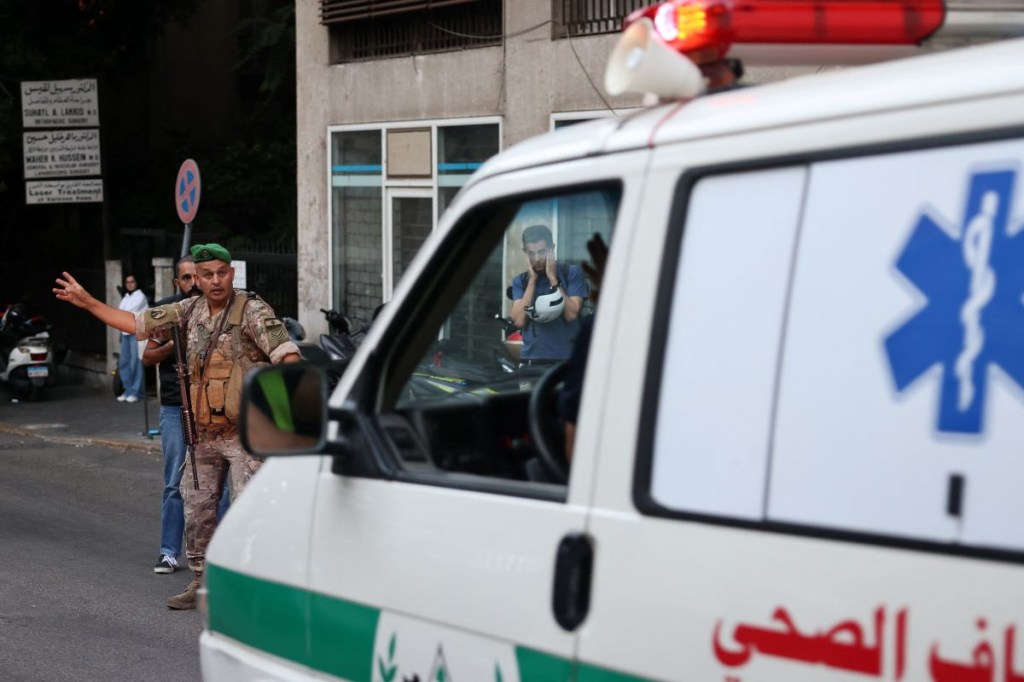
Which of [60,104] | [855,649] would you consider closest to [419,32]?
[60,104]

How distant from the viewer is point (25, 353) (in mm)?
19812

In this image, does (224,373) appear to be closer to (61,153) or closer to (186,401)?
(186,401)

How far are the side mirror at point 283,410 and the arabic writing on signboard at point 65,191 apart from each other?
19.0 meters

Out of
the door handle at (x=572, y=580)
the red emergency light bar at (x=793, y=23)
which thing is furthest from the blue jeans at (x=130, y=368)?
the door handle at (x=572, y=580)

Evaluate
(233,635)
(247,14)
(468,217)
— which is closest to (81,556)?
(233,635)

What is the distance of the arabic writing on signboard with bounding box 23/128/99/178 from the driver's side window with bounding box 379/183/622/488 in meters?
18.4

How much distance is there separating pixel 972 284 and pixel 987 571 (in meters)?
0.40

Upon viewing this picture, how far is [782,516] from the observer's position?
224 centimetres

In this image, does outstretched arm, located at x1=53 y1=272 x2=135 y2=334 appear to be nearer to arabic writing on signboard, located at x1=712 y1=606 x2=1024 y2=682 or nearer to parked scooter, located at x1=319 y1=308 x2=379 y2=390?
parked scooter, located at x1=319 y1=308 x2=379 y2=390

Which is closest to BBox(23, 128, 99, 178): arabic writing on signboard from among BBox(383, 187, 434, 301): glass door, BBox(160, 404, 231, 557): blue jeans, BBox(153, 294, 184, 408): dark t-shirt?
BBox(383, 187, 434, 301): glass door

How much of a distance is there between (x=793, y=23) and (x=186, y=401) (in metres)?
5.38

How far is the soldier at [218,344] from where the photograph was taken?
285 inches

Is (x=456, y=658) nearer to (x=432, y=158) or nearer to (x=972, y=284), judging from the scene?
(x=972, y=284)

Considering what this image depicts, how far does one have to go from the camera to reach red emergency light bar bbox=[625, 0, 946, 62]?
9.00ft
